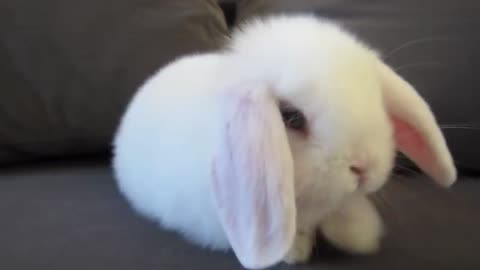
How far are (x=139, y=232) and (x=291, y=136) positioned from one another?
1.02 ft

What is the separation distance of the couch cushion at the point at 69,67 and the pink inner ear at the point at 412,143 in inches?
19.1

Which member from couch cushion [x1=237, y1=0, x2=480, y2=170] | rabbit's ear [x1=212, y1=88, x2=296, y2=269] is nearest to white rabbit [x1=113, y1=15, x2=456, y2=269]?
rabbit's ear [x1=212, y1=88, x2=296, y2=269]

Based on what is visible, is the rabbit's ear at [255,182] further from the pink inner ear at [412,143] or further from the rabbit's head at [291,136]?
the pink inner ear at [412,143]

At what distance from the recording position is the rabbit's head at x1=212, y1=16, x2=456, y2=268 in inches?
32.2

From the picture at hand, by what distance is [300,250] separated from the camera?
96 centimetres

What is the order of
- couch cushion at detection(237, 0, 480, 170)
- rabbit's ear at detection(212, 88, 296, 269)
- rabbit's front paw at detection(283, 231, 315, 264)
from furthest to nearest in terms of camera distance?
couch cushion at detection(237, 0, 480, 170) → rabbit's front paw at detection(283, 231, 315, 264) → rabbit's ear at detection(212, 88, 296, 269)

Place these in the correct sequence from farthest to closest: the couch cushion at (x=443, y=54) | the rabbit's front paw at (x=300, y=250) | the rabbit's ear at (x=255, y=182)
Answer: the couch cushion at (x=443, y=54) → the rabbit's front paw at (x=300, y=250) → the rabbit's ear at (x=255, y=182)

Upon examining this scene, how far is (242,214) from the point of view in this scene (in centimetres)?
83

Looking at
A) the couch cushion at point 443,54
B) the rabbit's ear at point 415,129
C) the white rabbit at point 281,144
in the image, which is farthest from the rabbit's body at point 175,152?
A: the couch cushion at point 443,54

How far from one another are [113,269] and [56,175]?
0.38 meters

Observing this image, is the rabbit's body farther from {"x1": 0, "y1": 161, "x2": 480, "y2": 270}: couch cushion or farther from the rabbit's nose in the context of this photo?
the rabbit's nose

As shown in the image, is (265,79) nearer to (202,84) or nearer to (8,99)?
(202,84)

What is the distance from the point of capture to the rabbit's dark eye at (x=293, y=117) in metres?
0.86

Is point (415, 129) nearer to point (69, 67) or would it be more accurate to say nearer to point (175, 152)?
point (175, 152)
